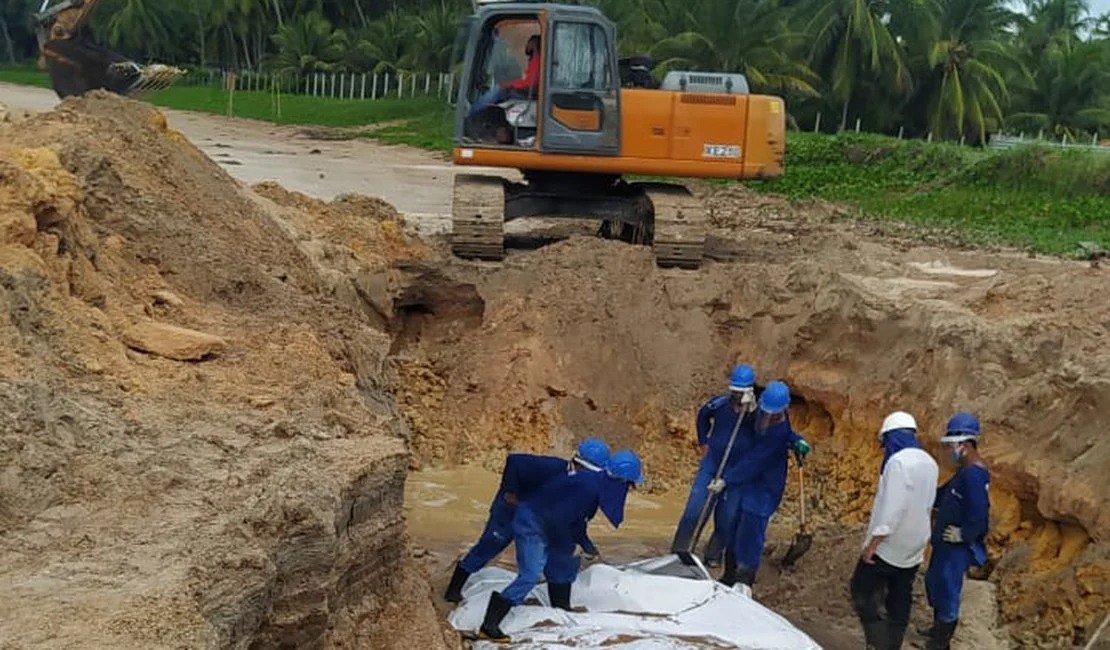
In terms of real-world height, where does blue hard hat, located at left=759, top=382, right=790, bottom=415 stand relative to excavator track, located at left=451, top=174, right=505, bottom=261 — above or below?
below

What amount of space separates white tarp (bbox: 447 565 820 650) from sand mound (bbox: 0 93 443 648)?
28.5 inches

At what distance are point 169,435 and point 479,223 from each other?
7037 mm

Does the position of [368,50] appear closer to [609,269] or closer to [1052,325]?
[609,269]

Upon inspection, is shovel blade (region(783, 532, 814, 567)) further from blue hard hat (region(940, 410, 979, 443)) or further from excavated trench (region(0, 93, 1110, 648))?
blue hard hat (region(940, 410, 979, 443))

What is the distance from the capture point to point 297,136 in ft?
111

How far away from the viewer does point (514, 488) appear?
6.65 m

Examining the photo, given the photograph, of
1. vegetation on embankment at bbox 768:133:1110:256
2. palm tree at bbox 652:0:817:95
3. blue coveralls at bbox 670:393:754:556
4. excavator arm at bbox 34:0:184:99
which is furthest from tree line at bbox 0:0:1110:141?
blue coveralls at bbox 670:393:754:556

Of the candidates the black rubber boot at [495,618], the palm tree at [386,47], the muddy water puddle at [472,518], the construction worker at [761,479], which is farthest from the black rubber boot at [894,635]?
the palm tree at [386,47]

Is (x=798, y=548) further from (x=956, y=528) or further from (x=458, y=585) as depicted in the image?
(x=458, y=585)

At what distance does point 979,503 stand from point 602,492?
209 centimetres

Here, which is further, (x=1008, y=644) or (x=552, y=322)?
(x=552, y=322)

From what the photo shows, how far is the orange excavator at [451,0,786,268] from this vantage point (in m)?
11.9

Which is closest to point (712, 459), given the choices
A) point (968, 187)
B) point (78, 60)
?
point (78, 60)

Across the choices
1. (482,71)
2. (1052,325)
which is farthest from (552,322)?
(1052,325)
